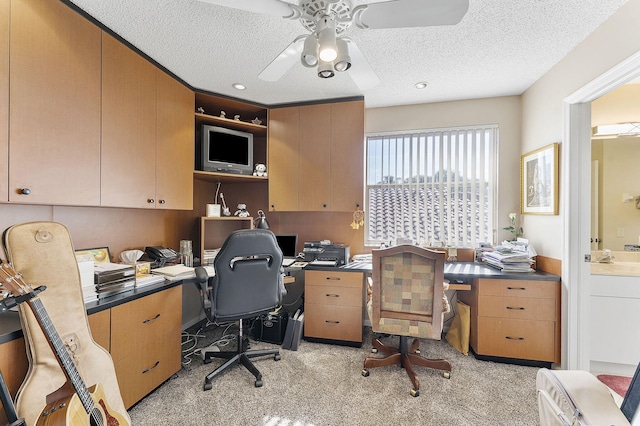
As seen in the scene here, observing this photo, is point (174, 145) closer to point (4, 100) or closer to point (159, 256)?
point (159, 256)

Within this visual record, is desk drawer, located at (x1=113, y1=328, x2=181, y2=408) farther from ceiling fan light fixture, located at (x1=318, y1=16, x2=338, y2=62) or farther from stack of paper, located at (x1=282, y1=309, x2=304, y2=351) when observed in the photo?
ceiling fan light fixture, located at (x1=318, y1=16, x2=338, y2=62)

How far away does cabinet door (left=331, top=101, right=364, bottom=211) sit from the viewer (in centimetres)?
284

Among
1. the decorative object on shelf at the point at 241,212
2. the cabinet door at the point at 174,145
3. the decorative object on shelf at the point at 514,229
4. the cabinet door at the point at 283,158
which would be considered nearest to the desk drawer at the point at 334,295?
the cabinet door at the point at 283,158

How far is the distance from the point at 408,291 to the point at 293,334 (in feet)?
3.94

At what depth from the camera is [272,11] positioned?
1.26 metres

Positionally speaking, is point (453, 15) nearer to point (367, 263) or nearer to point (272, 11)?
point (272, 11)

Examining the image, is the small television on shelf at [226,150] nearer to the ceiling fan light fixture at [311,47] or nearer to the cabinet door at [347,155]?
the cabinet door at [347,155]

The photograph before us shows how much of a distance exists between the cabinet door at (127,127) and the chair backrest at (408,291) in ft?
5.99

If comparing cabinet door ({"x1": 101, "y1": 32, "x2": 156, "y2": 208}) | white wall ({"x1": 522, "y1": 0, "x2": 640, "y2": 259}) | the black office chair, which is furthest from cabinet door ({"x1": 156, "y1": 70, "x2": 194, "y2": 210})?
white wall ({"x1": 522, "y1": 0, "x2": 640, "y2": 259})

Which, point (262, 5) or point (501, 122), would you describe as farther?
point (501, 122)

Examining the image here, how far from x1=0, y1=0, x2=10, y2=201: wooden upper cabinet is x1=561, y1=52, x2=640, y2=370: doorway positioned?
137 inches

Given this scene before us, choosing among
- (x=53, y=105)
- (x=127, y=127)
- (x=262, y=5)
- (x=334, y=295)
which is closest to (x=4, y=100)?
(x=53, y=105)

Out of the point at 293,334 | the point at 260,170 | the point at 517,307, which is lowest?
the point at 293,334

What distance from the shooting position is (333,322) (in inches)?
104
